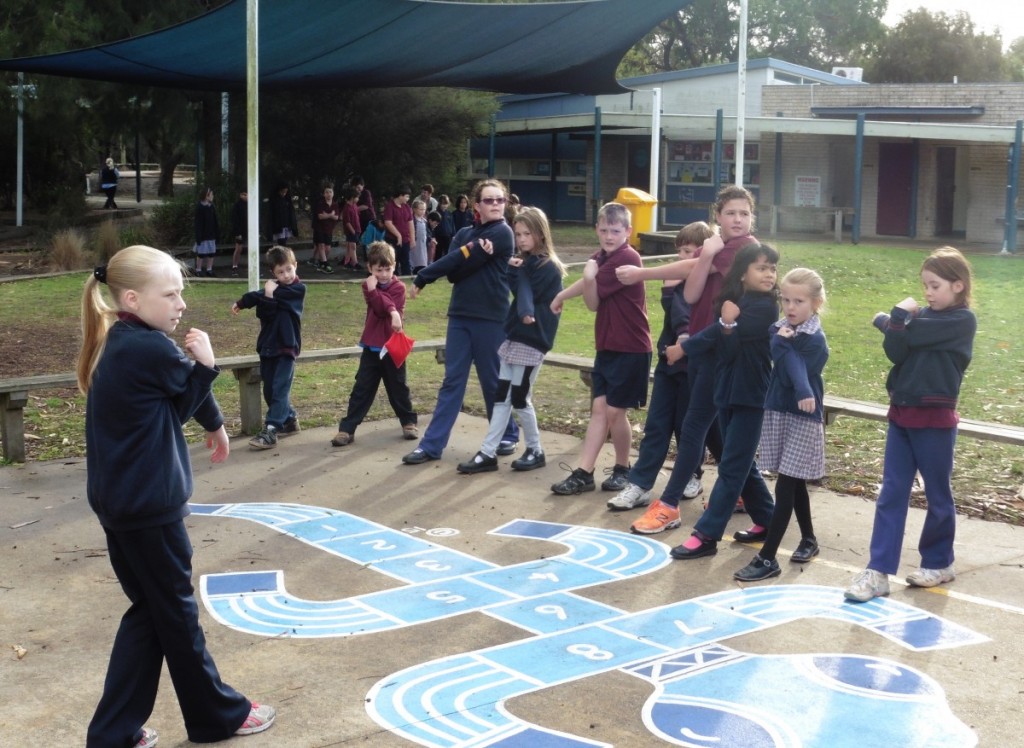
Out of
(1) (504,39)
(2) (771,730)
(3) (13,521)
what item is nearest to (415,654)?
(2) (771,730)

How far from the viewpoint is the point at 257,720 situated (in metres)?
4.40

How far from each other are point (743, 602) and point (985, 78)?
206 feet

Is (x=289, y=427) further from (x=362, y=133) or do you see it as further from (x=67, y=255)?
(x=362, y=133)

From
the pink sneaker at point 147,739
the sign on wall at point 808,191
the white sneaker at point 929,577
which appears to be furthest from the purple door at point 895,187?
the pink sneaker at point 147,739

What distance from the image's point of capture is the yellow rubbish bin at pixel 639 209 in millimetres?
25281

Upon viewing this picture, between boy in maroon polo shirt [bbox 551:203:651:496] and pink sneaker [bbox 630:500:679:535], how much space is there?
0.86m

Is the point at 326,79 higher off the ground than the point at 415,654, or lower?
higher

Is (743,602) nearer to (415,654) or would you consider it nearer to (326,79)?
(415,654)

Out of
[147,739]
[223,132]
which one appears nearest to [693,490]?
[147,739]

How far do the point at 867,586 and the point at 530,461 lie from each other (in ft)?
10.3

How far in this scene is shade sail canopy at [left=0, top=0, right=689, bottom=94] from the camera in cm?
1441

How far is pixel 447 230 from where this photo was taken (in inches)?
957

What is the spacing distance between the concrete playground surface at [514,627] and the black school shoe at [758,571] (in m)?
0.08

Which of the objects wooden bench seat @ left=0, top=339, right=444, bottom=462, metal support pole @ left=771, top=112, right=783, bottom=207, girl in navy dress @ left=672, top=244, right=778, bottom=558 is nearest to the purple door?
metal support pole @ left=771, top=112, right=783, bottom=207
